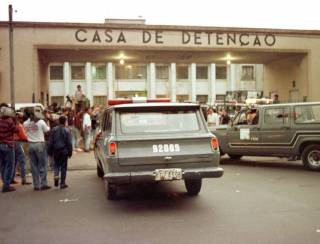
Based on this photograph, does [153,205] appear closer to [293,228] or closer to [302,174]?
[293,228]

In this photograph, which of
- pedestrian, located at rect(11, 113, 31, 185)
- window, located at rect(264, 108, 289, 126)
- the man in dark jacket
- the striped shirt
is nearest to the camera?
the striped shirt

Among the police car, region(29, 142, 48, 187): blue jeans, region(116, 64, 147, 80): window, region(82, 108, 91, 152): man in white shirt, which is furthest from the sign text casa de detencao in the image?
region(116, 64, 147, 80): window

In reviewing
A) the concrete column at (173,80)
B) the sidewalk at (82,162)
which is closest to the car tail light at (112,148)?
the sidewalk at (82,162)

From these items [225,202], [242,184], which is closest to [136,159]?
[225,202]

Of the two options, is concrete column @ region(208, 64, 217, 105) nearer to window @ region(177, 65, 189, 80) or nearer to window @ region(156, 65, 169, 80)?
window @ region(177, 65, 189, 80)

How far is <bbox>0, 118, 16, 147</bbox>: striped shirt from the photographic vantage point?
1037cm

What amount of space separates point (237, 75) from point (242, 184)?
51.5 m

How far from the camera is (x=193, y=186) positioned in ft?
31.2

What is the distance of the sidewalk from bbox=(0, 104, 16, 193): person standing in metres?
4.27

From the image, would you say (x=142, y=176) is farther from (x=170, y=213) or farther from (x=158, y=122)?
(x=158, y=122)

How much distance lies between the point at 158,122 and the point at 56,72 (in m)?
50.4

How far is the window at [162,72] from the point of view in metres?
59.4

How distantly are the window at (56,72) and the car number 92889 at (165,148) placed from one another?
5054cm

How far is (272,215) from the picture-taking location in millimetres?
7621
